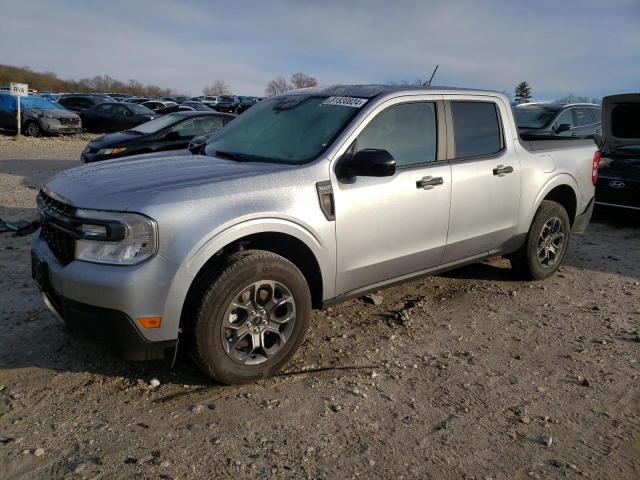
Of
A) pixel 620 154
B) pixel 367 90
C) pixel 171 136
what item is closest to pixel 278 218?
pixel 367 90

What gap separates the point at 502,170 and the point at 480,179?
12.6 inches

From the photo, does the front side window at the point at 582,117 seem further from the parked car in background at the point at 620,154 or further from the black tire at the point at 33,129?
the black tire at the point at 33,129

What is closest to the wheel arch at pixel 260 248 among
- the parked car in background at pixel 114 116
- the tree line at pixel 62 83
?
the parked car in background at pixel 114 116

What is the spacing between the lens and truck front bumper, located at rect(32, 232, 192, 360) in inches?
108

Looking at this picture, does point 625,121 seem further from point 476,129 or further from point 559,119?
point 476,129

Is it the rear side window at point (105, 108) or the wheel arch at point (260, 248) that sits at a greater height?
the rear side window at point (105, 108)

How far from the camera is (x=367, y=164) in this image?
3.36 m

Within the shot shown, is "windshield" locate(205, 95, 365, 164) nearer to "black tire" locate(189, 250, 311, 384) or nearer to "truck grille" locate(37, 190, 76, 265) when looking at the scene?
"black tire" locate(189, 250, 311, 384)

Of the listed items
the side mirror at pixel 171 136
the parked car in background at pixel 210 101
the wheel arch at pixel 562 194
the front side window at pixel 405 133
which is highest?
the parked car in background at pixel 210 101

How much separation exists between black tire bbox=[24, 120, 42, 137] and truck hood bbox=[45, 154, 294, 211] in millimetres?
17112

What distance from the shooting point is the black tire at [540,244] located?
4.99m

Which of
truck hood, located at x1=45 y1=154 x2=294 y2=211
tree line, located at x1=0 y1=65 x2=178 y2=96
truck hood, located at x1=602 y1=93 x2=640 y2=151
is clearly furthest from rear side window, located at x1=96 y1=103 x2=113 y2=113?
tree line, located at x1=0 y1=65 x2=178 y2=96

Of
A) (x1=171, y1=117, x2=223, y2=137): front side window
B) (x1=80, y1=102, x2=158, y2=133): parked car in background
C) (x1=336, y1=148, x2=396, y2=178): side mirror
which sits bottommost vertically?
(x1=336, y1=148, x2=396, y2=178): side mirror

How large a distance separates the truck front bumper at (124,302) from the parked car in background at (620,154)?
687 cm
